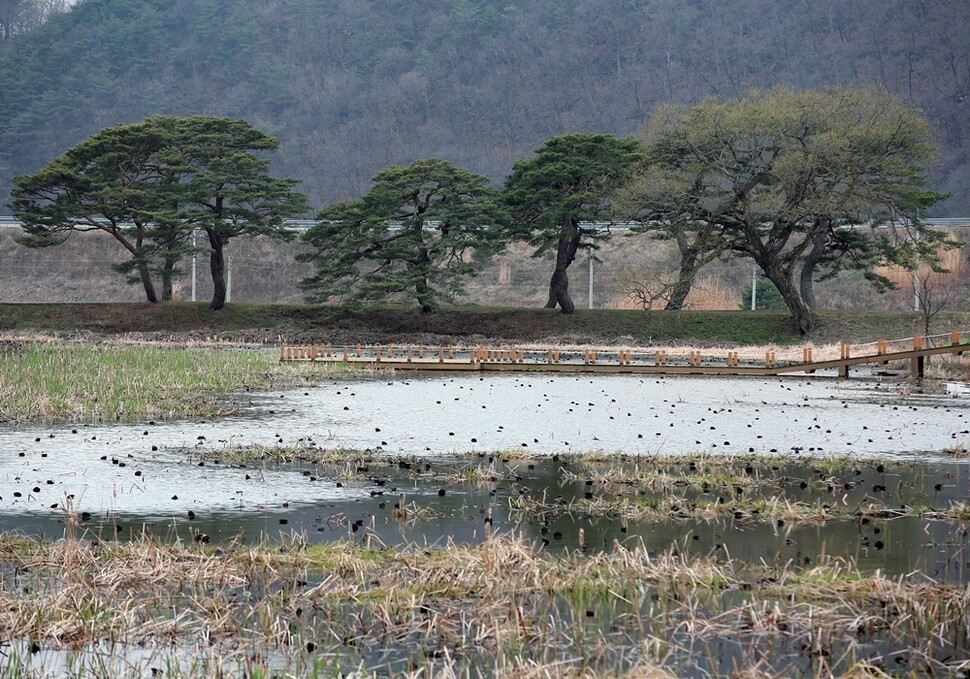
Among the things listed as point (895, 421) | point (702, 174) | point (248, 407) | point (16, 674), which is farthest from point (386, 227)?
point (16, 674)

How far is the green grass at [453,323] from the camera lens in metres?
54.8

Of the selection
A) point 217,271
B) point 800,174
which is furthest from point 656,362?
point 217,271

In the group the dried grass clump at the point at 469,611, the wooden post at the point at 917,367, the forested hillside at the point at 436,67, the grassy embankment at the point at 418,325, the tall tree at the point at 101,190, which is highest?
the forested hillside at the point at 436,67

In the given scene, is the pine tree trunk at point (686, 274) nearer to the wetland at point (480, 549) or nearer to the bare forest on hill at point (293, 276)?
the bare forest on hill at point (293, 276)

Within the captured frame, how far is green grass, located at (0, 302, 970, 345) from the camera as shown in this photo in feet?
180

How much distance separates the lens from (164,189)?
58188 mm

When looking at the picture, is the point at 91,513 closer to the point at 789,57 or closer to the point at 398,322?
the point at 398,322

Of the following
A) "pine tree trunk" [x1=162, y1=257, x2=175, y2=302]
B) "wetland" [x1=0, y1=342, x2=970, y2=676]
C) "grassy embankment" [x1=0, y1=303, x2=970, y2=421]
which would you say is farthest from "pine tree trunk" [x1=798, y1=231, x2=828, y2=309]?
"wetland" [x1=0, y1=342, x2=970, y2=676]

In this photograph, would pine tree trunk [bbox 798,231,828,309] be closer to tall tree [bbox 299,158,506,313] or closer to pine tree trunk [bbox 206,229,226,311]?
tall tree [bbox 299,158,506,313]

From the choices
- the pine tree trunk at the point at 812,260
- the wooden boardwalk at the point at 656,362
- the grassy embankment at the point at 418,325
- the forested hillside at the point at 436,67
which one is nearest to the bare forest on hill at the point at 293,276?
the forested hillside at the point at 436,67

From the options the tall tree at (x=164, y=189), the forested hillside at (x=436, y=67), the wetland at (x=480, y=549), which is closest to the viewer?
the wetland at (x=480, y=549)

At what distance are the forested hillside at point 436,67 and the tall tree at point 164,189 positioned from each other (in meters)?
46.0

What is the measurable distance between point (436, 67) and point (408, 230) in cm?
6140

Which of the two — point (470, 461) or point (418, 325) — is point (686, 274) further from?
point (470, 461)
